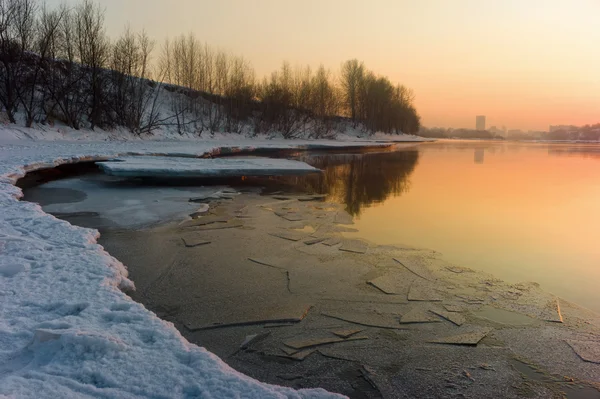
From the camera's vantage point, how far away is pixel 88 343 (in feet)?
7.88

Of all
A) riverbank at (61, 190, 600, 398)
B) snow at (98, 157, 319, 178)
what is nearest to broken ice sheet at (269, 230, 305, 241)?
riverbank at (61, 190, 600, 398)

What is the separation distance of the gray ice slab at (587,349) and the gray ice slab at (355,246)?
8.44 feet

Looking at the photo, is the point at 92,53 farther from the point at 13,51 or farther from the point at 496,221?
the point at 496,221

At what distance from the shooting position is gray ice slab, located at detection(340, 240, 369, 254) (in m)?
5.34

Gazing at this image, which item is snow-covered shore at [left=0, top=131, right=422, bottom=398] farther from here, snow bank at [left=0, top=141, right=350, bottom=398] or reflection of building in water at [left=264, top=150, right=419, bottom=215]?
reflection of building in water at [left=264, top=150, right=419, bottom=215]

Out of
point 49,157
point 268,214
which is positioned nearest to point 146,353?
point 268,214

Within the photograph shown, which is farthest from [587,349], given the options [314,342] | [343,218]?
→ [343,218]

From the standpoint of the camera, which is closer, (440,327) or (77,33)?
(440,327)

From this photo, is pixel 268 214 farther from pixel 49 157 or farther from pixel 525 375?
pixel 49 157

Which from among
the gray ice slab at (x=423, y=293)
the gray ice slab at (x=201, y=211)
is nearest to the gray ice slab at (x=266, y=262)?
the gray ice slab at (x=423, y=293)

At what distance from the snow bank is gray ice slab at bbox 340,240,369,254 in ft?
8.99

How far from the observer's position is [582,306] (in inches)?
149

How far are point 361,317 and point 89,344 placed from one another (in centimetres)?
205

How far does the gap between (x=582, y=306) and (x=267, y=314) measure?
2924 mm
